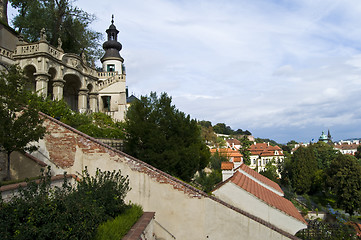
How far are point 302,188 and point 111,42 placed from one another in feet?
137

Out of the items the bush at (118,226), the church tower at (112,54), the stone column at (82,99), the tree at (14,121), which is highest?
the church tower at (112,54)

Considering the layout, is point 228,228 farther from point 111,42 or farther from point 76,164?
point 111,42

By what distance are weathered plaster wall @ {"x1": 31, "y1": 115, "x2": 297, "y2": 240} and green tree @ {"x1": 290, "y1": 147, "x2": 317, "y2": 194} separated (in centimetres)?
4380

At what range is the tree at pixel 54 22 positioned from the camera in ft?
91.9

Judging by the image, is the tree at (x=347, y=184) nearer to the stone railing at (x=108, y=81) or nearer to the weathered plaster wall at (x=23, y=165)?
the stone railing at (x=108, y=81)

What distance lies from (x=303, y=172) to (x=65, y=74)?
143ft

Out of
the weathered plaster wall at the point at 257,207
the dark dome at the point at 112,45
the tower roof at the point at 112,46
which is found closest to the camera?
the weathered plaster wall at the point at 257,207

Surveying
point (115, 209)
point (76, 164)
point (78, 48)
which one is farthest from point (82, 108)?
point (115, 209)

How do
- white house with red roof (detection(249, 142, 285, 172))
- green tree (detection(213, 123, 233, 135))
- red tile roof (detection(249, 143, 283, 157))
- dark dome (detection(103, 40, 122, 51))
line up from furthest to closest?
1. green tree (detection(213, 123, 233, 135))
2. red tile roof (detection(249, 143, 283, 157))
3. white house with red roof (detection(249, 142, 285, 172))
4. dark dome (detection(103, 40, 122, 51))

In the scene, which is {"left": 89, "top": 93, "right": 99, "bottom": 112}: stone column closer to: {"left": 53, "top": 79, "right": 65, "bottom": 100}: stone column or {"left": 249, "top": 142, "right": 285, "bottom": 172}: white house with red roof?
{"left": 53, "top": 79, "right": 65, "bottom": 100}: stone column

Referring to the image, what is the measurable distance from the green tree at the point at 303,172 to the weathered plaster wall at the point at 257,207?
1656 inches

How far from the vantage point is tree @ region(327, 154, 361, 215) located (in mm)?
35812

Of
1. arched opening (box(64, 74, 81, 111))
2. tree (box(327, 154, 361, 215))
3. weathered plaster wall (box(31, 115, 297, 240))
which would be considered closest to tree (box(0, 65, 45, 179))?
weathered plaster wall (box(31, 115, 297, 240))

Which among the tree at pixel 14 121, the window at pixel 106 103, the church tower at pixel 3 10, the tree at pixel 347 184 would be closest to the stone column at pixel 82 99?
the window at pixel 106 103
